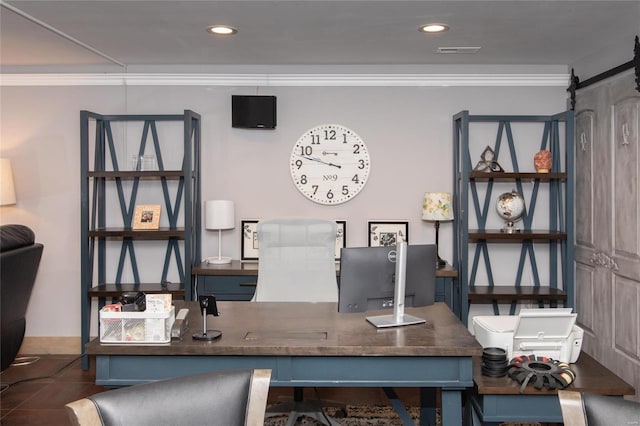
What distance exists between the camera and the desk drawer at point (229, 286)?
452cm

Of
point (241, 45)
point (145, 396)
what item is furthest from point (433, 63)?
point (145, 396)

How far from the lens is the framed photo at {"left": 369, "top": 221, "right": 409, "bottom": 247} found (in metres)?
4.95

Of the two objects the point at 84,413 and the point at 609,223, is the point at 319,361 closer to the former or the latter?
the point at 84,413

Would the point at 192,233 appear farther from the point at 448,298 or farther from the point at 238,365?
the point at 238,365

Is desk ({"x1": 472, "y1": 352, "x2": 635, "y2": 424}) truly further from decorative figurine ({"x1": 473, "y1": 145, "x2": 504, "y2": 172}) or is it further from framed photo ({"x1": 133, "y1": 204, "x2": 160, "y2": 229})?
framed photo ({"x1": 133, "y1": 204, "x2": 160, "y2": 229})

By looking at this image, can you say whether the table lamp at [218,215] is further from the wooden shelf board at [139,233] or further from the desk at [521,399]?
the desk at [521,399]

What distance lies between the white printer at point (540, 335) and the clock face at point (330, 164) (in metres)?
2.34

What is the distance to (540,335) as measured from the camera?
2.72 m

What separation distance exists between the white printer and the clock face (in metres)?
2.34

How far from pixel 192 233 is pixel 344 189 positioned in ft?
4.12

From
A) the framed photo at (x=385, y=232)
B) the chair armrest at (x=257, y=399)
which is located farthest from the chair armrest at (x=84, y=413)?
the framed photo at (x=385, y=232)

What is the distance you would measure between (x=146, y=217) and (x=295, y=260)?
5.65 ft

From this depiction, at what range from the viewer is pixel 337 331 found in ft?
9.07

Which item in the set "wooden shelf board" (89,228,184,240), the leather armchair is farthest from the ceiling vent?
the leather armchair
